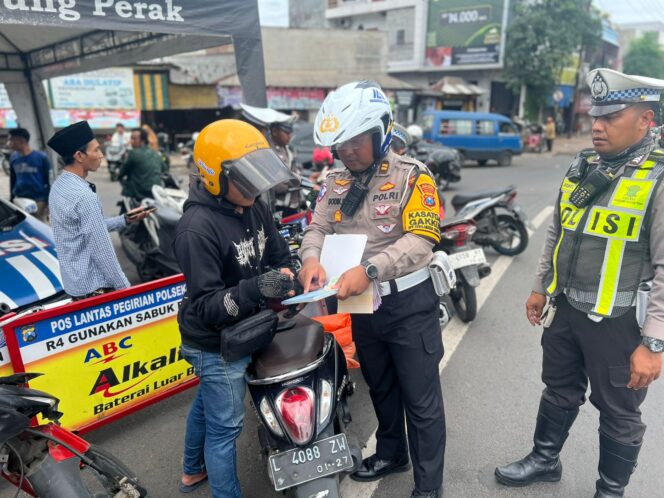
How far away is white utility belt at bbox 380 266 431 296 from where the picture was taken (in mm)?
1999

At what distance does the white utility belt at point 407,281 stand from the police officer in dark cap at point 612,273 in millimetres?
669

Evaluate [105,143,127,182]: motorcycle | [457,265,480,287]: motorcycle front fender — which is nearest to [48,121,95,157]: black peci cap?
[457,265,480,287]: motorcycle front fender

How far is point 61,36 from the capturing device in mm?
6121

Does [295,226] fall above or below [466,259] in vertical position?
above

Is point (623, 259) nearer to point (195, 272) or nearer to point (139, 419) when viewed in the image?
point (195, 272)

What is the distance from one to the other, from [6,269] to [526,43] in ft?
80.3

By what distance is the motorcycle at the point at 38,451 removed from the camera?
1734 millimetres

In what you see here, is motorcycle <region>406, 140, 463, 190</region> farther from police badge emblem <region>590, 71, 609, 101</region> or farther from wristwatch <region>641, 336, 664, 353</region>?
wristwatch <region>641, 336, 664, 353</region>

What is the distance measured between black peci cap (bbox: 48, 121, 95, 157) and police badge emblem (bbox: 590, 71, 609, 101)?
9.33 ft

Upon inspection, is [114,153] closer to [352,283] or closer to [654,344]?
[352,283]

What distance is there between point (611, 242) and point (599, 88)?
65 cm

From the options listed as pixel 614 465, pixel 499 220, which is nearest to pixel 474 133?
pixel 499 220

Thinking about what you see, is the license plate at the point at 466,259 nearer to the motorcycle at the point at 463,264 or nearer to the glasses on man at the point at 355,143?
the motorcycle at the point at 463,264

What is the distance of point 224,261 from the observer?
1.86 m
